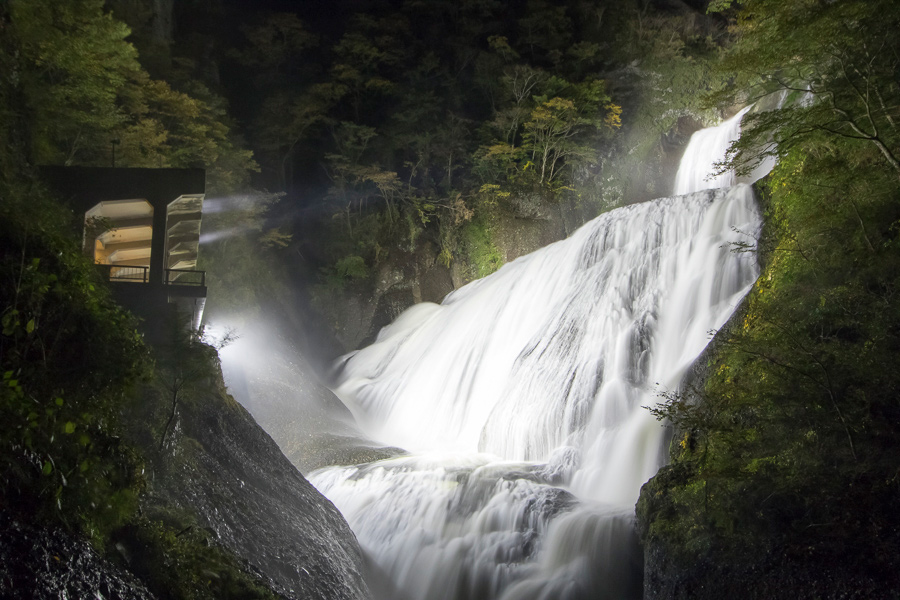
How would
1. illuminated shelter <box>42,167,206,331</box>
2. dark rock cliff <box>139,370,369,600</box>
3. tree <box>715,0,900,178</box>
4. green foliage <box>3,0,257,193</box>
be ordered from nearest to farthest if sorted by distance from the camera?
tree <box>715,0,900,178</box> < dark rock cliff <box>139,370,369,600</box> < illuminated shelter <box>42,167,206,331</box> < green foliage <box>3,0,257,193</box>

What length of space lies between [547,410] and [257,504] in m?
7.11

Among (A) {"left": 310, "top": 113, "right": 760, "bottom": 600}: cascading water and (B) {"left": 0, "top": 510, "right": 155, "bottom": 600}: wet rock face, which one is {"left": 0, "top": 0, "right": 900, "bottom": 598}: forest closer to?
(B) {"left": 0, "top": 510, "right": 155, "bottom": 600}: wet rock face

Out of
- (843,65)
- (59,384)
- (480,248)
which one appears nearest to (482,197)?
(480,248)

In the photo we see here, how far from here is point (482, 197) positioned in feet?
87.1

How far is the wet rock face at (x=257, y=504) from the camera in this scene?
8289 millimetres

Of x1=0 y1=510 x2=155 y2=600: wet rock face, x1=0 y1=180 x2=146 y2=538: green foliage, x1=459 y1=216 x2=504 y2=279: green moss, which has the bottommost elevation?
x1=0 y1=510 x2=155 y2=600: wet rock face

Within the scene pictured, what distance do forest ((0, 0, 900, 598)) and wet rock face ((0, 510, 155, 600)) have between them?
0.76 feet

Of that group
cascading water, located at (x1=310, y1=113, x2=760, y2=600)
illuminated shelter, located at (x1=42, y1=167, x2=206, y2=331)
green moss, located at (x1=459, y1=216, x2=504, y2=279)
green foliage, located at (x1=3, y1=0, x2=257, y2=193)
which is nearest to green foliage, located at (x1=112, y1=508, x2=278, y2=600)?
cascading water, located at (x1=310, y1=113, x2=760, y2=600)

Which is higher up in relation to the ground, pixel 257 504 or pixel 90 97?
pixel 90 97

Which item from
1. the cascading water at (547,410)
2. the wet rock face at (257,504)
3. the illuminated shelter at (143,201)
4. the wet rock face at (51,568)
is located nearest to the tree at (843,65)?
the cascading water at (547,410)

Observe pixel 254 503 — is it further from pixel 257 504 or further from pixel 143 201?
pixel 143 201

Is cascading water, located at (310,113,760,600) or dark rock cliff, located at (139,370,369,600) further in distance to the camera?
cascading water, located at (310,113,760,600)

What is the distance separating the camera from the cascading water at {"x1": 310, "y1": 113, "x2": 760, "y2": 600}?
408 inches

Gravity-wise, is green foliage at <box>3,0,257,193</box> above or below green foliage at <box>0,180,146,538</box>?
above
